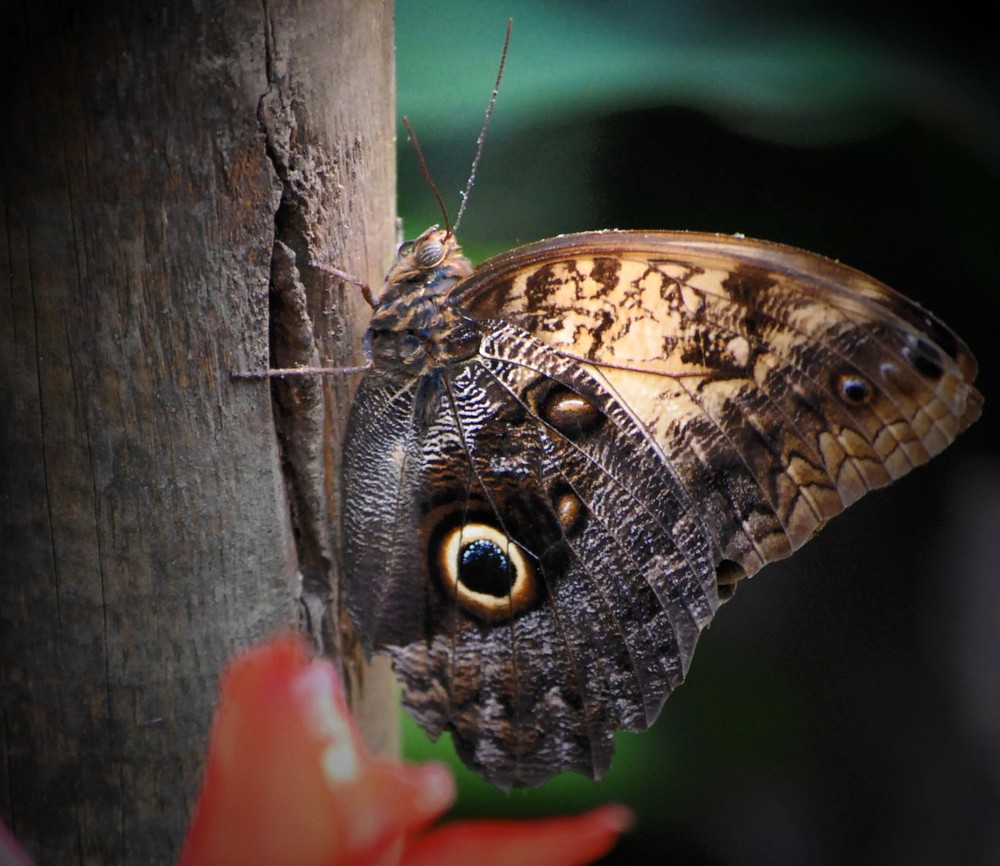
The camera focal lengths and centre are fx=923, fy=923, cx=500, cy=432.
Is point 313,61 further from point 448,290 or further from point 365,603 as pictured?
point 365,603

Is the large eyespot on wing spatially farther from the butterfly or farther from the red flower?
the red flower

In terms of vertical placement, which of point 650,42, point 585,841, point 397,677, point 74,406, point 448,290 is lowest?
point 585,841

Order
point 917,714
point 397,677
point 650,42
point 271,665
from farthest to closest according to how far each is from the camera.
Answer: point 917,714, point 650,42, point 397,677, point 271,665

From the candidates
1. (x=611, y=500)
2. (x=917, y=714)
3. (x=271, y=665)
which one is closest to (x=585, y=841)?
(x=271, y=665)

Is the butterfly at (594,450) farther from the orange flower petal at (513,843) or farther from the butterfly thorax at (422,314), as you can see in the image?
the orange flower petal at (513,843)

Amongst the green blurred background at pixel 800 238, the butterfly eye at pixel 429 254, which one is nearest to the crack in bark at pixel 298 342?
the butterfly eye at pixel 429 254

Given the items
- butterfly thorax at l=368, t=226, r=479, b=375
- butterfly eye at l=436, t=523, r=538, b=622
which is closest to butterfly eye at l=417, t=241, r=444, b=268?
butterfly thorax at l=368, t=226, r=479, b=375
